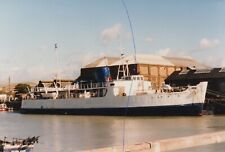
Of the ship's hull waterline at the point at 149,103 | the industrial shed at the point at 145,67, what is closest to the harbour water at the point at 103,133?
the ship's hull waterline at the point at 149,103

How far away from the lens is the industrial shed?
70.1 metres

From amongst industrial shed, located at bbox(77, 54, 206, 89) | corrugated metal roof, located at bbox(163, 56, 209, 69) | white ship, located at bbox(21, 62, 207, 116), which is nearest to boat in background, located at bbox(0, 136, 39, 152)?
white ship, located at bbox(21, 62, 207, 116)

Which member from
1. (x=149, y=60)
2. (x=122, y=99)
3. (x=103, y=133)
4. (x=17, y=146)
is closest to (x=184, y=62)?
(x=149, y=60)

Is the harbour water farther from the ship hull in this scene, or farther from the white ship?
the ship hull

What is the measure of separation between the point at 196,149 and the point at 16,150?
606 centimetres

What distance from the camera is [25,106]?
71.8 m

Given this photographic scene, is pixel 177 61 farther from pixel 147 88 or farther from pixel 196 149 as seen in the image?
pixel 196 149

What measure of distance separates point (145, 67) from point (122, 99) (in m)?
18.7

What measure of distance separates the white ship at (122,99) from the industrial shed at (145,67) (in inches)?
251

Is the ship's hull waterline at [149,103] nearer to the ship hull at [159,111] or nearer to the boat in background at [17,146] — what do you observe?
the ship hull at [159,111]

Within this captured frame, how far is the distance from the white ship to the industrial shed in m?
6.38

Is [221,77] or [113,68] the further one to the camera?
[113,68]

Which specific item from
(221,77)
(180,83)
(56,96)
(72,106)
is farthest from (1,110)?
(221,77)

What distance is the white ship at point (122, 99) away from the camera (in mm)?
49094
